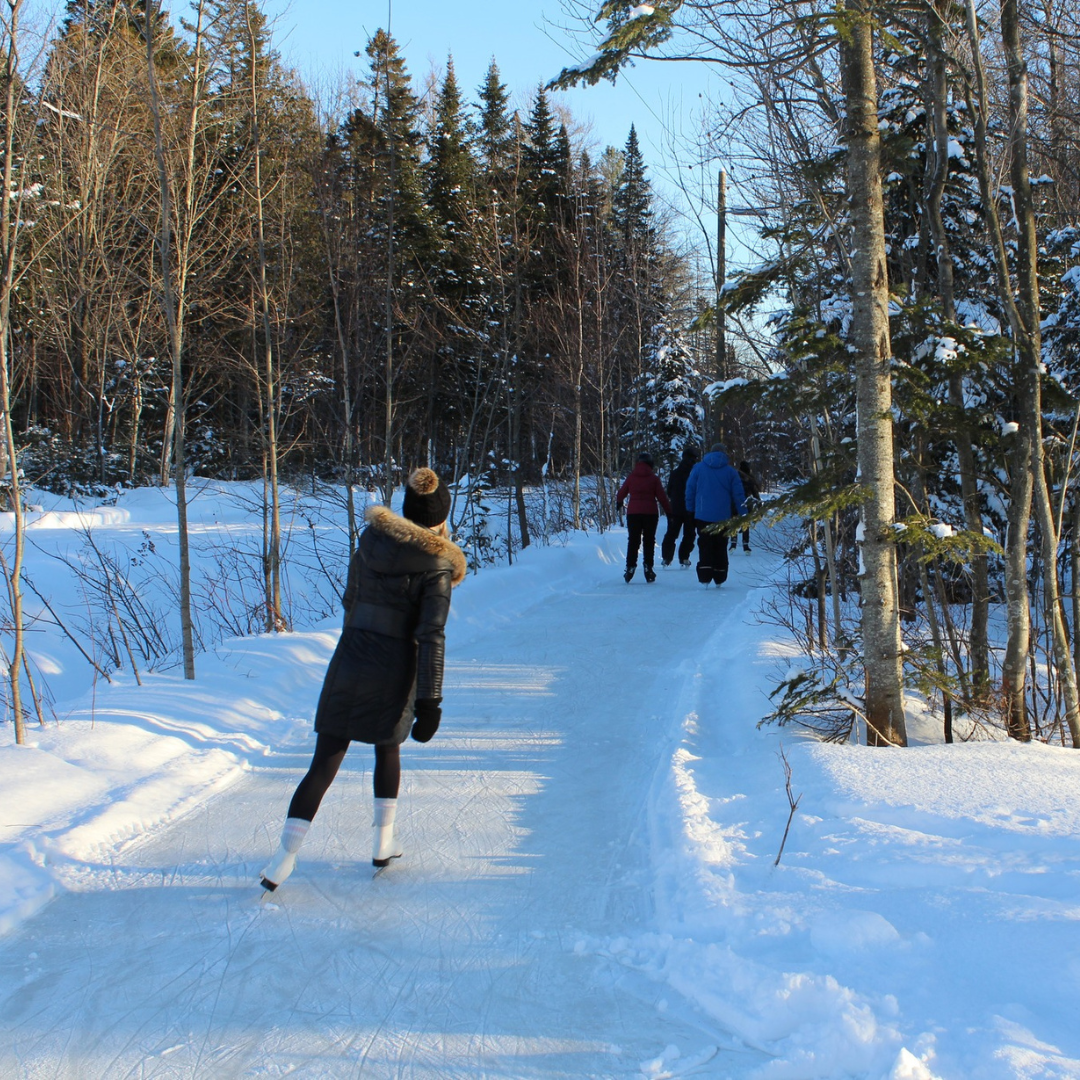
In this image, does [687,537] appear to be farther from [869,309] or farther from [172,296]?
[172,296]

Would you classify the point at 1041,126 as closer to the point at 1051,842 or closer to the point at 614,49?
the point at 614,49

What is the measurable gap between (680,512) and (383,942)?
469 inches

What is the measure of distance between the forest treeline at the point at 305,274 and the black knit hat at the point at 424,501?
3.39 m

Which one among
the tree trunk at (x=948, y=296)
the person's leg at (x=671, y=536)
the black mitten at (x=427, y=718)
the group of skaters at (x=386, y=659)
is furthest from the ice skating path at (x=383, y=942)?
the person's leg at (x=671, y=536)

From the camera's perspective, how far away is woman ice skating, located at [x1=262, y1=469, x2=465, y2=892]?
12.6ft

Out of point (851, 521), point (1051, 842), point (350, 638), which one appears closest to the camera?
point (1051, 842)

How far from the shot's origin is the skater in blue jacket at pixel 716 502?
12703mm

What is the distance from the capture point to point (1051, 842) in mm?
3418

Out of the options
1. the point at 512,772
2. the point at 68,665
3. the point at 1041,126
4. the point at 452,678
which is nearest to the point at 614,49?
the point at 512,772

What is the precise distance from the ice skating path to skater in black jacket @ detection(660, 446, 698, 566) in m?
9.09

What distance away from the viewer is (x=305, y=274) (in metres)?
14.3

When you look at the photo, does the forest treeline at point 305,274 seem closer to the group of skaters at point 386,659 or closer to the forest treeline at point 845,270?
the forest treeline at point 845,270

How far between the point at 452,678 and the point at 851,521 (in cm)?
568

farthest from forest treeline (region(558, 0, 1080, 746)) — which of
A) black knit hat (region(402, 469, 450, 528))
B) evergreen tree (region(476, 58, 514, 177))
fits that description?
evergreen tree (region(476, 58, 514, 177))
